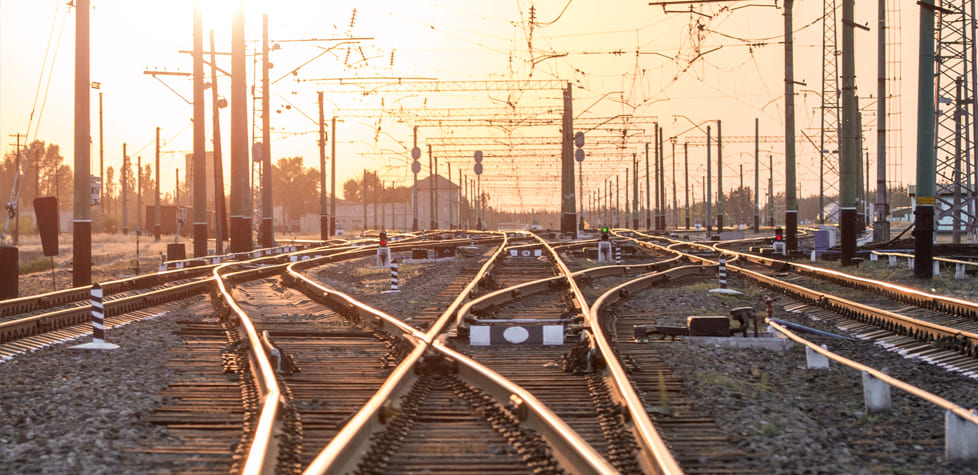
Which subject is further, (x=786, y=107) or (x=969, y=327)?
(x=786, y=107)

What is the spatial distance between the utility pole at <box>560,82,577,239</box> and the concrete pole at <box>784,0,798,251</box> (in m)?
16.4

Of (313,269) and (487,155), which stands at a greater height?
(487,155)

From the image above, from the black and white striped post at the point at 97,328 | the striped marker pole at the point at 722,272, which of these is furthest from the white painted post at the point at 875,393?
the striped marker pole at the point at 722,272

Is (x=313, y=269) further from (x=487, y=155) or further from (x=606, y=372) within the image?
(x=487, y=155)

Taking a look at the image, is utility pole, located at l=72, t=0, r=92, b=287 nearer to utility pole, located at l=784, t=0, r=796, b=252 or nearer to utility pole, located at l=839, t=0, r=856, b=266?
utility pole, located at l=839, t=0, r=856, b=266

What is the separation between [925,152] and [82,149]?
19014 millimetres

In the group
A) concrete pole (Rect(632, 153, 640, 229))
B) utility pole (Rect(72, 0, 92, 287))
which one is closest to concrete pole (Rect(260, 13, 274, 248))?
utility pole (Rect(72, 0, 92, 287))

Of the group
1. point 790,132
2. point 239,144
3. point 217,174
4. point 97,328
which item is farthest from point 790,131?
point 97,328

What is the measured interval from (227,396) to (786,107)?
30.0m

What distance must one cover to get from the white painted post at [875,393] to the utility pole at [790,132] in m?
26.3

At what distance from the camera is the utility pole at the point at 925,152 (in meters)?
21.3

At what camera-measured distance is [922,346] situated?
40.2ft

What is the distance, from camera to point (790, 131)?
35812mm

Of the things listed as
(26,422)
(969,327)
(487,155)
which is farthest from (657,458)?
(487,155)
